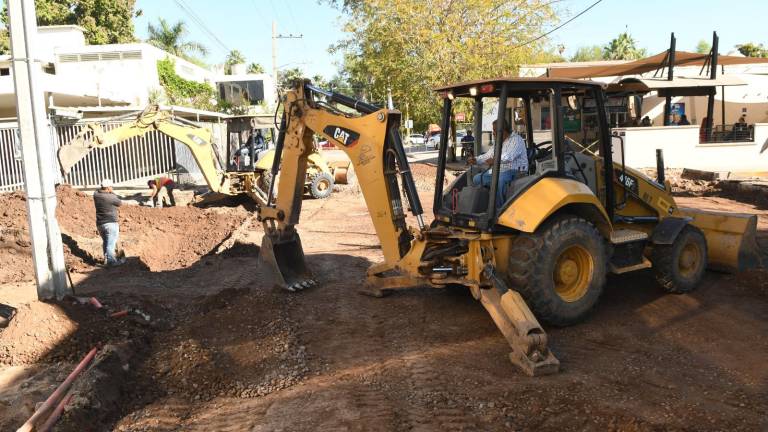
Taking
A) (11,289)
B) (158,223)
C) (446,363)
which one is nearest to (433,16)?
(158,223)

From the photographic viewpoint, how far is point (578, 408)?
13.3 ft

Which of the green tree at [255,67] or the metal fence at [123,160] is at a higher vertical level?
the green tree at [255,67]

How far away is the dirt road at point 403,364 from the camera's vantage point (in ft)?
13.3

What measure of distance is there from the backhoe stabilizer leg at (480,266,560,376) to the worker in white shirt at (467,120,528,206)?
1.06m

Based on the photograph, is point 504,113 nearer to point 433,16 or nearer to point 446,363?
point 446,363

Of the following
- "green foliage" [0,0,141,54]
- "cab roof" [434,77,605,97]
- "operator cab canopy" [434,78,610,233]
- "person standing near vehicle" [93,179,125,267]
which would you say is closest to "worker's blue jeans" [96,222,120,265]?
"person standing near vehicle" [93,179,125,267]

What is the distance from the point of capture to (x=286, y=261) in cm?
734

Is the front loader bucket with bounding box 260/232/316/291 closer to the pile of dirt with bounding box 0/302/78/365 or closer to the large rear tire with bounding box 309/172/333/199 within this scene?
the pile of dirt with bounding box 0/302/78/365

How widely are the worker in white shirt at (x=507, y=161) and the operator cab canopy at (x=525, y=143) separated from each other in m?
0.01

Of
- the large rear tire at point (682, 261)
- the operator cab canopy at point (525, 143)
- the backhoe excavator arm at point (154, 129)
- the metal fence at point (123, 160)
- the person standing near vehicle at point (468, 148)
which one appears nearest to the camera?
the operator cab canopy at point (525, 143)

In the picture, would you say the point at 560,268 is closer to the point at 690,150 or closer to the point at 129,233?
the point at 129,233

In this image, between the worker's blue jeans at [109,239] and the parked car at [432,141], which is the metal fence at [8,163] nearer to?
the worker's blue jeans at [109,239]

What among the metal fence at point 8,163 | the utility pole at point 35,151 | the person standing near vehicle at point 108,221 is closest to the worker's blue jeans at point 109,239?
the person standing near vehicle at point 108,221

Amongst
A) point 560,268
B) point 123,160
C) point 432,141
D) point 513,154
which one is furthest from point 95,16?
point 560,268
